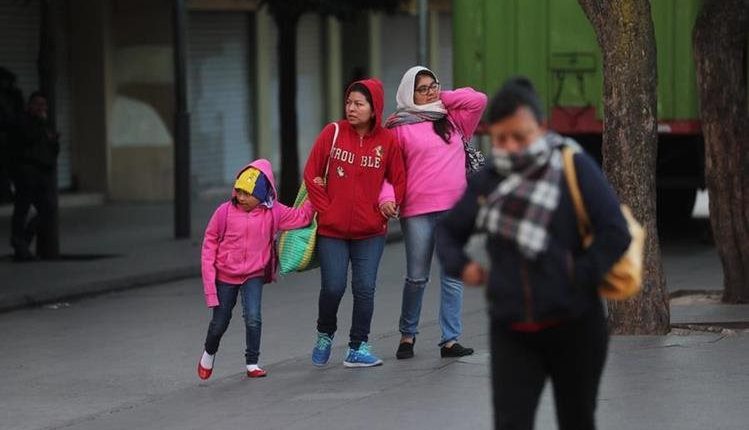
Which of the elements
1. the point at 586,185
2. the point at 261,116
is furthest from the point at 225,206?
the point at 261,116

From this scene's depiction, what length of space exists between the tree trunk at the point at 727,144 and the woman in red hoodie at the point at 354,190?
140 inches

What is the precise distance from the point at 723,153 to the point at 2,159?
326 inches

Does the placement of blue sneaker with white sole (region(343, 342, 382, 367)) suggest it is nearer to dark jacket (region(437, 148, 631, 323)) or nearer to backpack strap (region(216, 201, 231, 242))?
backpack strap (region(216, 201, 231, 242))

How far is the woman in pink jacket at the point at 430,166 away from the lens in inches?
400

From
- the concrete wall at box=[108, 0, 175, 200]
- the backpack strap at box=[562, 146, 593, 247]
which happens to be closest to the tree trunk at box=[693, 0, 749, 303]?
the backpack strap at box=[562, 146, 593, 247]

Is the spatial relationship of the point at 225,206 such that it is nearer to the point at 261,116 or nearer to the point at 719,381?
the point at 719,381

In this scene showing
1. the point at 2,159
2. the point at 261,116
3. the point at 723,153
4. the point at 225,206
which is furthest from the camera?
the point at 261,116

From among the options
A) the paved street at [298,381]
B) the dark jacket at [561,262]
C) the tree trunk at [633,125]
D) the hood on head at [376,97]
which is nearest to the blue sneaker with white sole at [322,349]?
the paved street at [298,381]

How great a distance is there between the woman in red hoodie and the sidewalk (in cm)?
496

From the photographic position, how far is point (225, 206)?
9.91 m

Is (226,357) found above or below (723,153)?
below

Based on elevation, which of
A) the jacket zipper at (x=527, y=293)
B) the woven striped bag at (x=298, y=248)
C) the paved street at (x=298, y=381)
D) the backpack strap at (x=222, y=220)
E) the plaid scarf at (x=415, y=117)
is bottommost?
the paved street at (x=298, y=381)

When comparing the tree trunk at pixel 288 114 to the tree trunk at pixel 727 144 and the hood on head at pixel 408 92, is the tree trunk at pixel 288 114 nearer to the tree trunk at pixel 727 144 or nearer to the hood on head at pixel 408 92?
the tree trunk at pixel 727 144

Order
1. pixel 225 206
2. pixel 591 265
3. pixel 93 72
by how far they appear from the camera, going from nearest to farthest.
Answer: pixel 591 265 → pixel 225 206 → pixel 93 72
